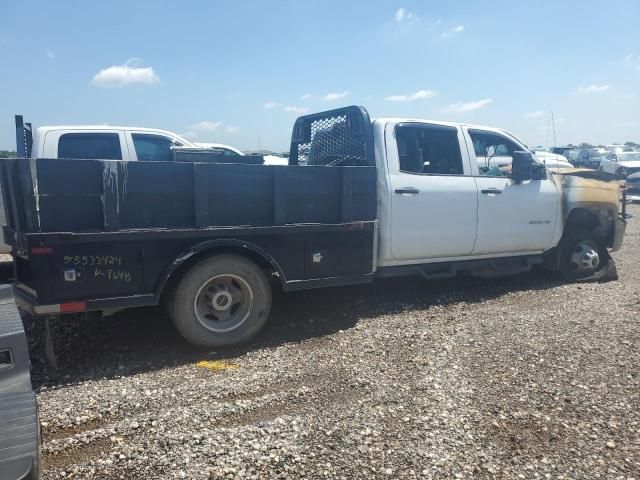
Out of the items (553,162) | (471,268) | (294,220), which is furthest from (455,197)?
(553,162)

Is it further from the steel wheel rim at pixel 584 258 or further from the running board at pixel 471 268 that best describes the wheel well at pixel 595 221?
the running board at pixel 471 268

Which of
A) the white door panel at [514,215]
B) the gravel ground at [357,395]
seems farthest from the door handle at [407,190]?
the gravel ground at [357,395]

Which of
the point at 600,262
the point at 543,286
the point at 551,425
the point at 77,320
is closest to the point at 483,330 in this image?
Answer: the point at 551,425

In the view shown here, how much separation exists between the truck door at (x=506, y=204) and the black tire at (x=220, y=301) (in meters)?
2.77

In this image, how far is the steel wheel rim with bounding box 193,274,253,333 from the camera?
4427mm

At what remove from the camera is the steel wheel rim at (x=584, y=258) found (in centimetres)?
690

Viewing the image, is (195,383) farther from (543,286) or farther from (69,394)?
(543,286)

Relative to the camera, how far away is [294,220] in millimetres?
4707

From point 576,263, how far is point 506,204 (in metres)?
1.67

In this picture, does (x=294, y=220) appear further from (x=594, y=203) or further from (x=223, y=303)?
(x=594, y=203)

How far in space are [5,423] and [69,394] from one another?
2.01 m

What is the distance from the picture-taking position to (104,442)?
303 centimetres

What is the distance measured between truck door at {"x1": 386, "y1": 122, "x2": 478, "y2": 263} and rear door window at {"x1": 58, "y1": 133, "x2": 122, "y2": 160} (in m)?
3.94

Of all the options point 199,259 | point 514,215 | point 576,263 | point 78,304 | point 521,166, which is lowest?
point 576,263
